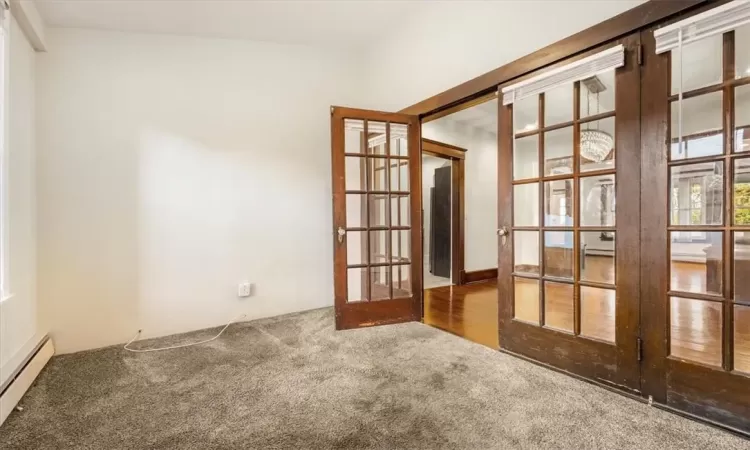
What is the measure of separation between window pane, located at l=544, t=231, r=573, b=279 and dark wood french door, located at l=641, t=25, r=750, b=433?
40 centimetres

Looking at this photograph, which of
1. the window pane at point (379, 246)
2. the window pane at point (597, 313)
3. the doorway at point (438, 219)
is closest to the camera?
the window pane at point (597, 313)

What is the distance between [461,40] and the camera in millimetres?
2715

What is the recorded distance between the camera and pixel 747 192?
1.53 meters

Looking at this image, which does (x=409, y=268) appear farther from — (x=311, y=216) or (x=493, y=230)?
(x=493, y=230)

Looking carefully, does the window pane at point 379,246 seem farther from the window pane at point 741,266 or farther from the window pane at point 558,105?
the window pane at point 741,266

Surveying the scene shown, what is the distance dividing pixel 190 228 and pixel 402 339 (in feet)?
7.01

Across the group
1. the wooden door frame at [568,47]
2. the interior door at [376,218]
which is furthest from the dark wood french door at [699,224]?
the interior door at [376,218]

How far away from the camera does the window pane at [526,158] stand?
2287 millimetres

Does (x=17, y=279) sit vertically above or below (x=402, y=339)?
above

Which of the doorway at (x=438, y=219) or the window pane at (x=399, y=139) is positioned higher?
the window pane at (x=399, y=139)

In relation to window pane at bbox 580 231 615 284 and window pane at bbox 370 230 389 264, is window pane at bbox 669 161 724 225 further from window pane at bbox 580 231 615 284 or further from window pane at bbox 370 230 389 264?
window pane at bbox 370 230 389 264

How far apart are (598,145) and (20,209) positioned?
380 centimetres

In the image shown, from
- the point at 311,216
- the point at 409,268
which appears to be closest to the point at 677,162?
the point at 409,268

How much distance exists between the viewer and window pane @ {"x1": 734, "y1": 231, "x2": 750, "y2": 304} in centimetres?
154
